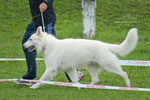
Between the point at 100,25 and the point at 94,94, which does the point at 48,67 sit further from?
the point at 100,25

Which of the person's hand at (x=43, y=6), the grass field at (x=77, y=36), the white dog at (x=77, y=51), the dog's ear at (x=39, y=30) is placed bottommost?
the grass field at (x=77, y=36)

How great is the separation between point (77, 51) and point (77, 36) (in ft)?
21.8

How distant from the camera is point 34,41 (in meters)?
6.73

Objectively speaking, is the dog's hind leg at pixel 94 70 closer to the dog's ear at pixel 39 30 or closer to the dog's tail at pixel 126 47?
the dog's tail at pixel 126 47

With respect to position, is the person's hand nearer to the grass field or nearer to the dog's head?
the dog's head

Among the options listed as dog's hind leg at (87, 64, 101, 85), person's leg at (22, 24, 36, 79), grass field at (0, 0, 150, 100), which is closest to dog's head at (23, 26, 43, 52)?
person's leg at (22, 24, 36, 79)

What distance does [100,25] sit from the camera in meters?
15.1

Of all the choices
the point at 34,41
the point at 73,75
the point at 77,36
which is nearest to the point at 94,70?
the point at 73,75

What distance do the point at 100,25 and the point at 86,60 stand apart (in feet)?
28.3

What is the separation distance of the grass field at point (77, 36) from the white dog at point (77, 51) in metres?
0.44

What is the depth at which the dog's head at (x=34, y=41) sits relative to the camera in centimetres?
667

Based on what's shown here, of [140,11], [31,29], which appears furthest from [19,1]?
[31,29]

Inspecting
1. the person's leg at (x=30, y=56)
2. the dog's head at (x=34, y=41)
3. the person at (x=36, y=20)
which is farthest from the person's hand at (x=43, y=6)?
the person's leg at (x=30, y=56)

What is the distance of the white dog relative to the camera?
6.48 m
